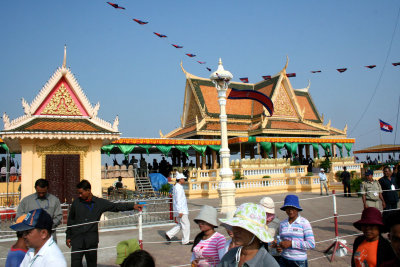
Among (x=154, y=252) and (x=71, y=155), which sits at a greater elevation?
(x=71, y=155)

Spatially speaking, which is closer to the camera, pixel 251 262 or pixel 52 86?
pixel 251 262

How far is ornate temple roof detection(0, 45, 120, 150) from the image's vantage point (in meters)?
9.73

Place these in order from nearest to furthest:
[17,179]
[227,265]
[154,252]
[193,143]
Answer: [227,265]
[154,252]
[17,179]
[193,143]

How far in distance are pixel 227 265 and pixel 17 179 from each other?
19.0m

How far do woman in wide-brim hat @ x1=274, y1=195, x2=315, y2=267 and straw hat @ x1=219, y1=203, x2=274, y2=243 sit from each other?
53.1 inches

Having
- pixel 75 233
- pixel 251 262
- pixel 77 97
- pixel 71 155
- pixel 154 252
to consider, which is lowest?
pixel 154 252

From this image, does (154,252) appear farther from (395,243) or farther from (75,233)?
(395,243)

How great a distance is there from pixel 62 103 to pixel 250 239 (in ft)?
33.0

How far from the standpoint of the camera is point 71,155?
10328 millimetres

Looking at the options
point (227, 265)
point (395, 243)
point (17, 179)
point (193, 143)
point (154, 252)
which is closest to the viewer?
point (395, 243)

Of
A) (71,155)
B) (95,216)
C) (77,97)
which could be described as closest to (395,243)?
(95,216)

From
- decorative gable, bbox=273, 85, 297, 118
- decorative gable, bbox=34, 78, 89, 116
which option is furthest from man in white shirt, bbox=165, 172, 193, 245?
decorative gable, bbox=273, 85, 297, 118

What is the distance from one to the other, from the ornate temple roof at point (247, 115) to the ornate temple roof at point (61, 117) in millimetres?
16441

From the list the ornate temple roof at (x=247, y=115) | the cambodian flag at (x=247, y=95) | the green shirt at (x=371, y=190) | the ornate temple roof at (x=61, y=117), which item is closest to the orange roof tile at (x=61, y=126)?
the ornate temple roof at (x=61, y=117)
